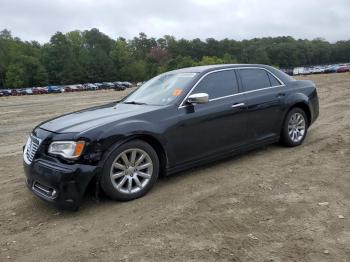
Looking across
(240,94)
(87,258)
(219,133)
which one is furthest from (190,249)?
(240,94)

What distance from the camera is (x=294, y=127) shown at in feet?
23.2

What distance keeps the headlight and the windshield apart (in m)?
1.47

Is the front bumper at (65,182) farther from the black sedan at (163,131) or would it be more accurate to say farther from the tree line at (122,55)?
the tree line at (122,55)

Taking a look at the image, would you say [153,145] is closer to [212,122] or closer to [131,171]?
[131,171]

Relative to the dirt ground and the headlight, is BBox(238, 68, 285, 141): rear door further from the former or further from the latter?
the headlight

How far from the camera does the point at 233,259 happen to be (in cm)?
351

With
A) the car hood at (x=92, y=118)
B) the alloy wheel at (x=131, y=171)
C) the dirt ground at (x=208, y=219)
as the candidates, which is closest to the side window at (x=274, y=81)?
the dirt ground at (x=208, y=219)

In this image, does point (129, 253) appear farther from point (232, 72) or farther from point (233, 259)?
point (232, 72)

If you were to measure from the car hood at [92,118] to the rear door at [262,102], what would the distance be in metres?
1.65

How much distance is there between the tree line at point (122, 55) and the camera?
101562mm

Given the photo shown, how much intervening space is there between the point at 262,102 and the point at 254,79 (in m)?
0.43

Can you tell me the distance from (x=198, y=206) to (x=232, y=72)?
249cm

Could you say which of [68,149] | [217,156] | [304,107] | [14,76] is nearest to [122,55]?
[14,76]

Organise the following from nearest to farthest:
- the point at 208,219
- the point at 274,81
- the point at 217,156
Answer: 1. the point at 208,219
2. the point at 217,156
3. the point at 274,81
